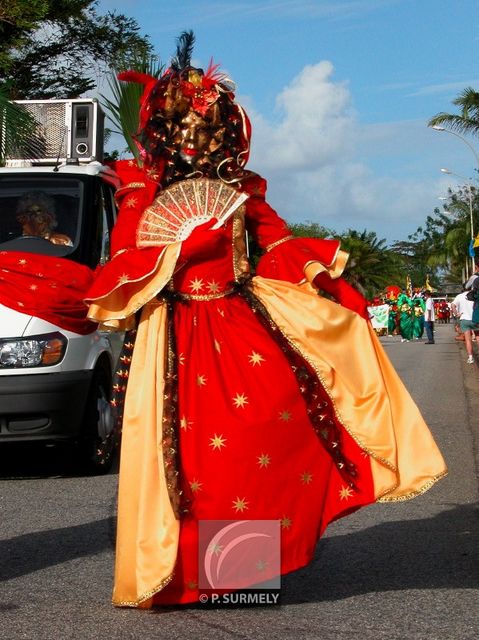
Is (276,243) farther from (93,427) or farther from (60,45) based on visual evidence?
(60,45)

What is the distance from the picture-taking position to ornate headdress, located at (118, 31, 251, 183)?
5305mm

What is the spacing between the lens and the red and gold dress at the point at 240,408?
4.82 m

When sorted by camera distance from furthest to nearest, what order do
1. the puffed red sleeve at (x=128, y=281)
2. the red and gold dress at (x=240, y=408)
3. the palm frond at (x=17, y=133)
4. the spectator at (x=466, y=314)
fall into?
1. the spectator at (x=466, y=314)
2. the palm frond at (x=17, y=133)
3. the puffed red sleeve at (x=128, y=281)
4. the red and gold dress at (x=240, y=408)

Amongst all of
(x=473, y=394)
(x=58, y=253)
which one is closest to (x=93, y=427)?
(x=58, y=253)

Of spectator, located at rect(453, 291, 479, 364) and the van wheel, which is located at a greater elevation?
the van wheel

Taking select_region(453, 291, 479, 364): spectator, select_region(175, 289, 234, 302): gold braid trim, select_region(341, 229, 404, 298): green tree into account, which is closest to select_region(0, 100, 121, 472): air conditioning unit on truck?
select_region(175, 289, 234, 302): gold braid trim

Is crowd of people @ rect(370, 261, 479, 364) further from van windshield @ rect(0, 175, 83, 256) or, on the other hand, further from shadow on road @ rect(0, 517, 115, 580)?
shadow on road @ rect(0, 517, 115, 580)

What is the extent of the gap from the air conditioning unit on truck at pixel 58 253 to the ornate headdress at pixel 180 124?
246cm

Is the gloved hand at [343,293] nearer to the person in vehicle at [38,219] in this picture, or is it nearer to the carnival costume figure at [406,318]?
the person in vehicle at [38,219]

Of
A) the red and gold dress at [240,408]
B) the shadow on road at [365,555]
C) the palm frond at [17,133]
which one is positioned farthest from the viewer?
the palm frond at [17,133]

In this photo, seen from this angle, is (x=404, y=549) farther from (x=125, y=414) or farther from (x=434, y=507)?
(x=125, y=414)

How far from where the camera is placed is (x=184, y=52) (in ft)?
18.3

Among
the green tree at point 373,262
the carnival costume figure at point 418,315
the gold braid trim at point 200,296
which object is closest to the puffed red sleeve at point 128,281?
the gold braid trim at point 200,296

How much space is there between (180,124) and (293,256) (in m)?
0.74
